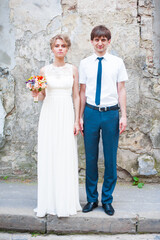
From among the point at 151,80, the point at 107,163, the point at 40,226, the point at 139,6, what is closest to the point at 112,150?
the point at 107,163

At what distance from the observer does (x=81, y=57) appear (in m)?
4.48

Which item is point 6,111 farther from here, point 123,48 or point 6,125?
point 123,48

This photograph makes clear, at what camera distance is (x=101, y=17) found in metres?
4.43

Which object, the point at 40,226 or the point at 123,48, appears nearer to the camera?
the point at 40,226

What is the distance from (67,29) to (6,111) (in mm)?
1597

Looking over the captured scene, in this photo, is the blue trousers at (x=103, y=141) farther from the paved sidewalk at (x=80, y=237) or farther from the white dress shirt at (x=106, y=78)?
the paved sidewalk at (x=80, y=237)

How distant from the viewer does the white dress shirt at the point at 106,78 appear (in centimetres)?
320

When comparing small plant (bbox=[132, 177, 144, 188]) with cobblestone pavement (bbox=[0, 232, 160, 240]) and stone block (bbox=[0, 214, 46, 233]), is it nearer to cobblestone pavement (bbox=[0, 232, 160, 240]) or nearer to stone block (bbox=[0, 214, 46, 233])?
cobblestone pavement (bbox=[0, 232, 160, 240])

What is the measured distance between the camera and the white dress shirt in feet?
10.5

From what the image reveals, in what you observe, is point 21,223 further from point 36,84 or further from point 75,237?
point 36,84

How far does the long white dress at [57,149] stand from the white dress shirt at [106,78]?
8.8 inches

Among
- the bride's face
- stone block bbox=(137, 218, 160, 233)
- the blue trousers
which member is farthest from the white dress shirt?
stone block bbox=(137, 218, 160, 233)

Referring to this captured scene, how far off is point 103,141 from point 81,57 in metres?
1.72

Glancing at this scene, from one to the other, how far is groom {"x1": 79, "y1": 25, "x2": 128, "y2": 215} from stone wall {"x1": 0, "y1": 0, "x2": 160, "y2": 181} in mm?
1235
